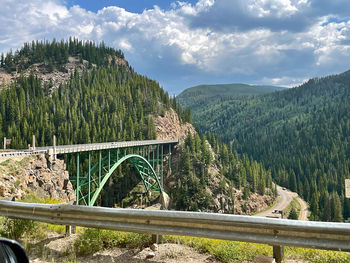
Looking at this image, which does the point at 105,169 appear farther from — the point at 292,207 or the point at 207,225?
the point at 292,207

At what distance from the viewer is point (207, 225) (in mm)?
4551

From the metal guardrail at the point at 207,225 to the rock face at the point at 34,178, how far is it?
1164cm

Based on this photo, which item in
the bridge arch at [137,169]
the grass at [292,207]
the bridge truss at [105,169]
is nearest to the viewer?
the bridge truss at [105,169]

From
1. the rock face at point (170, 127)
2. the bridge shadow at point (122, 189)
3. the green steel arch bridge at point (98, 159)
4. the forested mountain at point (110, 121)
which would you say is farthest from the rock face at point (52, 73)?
the green steel arch bridge at point (98, 159)

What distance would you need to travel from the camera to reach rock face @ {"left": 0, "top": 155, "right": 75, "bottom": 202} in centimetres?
1697

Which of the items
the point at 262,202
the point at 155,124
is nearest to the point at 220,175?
the point at 262,202

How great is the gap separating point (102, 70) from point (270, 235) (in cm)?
13725

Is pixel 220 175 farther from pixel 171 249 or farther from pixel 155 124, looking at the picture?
pixel 171 249

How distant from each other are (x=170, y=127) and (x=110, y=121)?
22.6 meters

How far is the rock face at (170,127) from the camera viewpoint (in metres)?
96.0

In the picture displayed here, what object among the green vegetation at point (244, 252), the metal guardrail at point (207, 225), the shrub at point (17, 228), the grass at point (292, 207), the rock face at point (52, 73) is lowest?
the grass at point (292, 207)

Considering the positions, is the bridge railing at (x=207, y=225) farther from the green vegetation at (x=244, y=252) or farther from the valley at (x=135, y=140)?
the valley at (x=135, y=140)

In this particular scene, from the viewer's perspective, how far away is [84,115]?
97.2m

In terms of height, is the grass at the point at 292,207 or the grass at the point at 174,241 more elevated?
the grass at the point at 174,241
